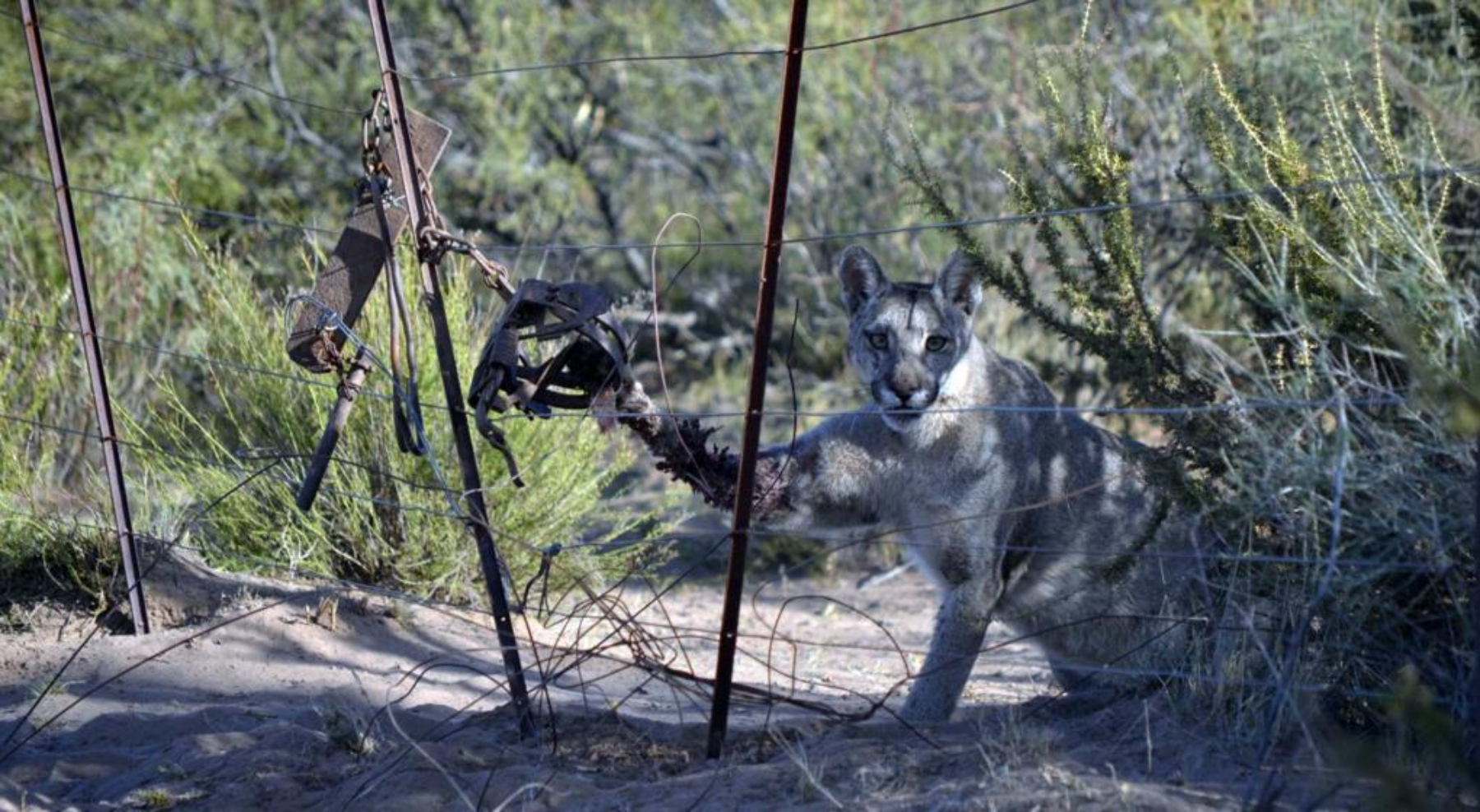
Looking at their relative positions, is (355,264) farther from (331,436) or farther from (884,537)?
(884,537)

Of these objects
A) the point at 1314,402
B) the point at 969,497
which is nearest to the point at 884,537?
the point at 969,497

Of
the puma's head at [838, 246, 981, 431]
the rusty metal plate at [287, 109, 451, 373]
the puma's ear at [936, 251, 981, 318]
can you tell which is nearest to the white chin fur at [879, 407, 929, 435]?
the puma's head at [838, 246, 981, 431]

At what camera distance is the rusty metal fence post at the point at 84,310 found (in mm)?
5336

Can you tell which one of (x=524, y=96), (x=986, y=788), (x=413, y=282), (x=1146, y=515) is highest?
(x=524, y=96)

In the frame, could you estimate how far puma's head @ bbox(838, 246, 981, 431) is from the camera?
16.2ft

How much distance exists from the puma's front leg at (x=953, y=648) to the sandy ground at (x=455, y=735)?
0.11 m

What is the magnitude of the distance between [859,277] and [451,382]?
1.76 metres

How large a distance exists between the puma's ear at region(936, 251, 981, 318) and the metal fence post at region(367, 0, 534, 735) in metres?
1.86

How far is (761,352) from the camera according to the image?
3760 millimetres

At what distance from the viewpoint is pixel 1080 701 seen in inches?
183

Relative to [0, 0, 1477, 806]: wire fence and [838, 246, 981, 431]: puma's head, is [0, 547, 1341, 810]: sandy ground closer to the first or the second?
[0, 0, 1477, 806]: wire fence

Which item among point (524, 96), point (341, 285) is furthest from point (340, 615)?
point (524, 96)

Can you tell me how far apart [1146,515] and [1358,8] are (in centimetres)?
432

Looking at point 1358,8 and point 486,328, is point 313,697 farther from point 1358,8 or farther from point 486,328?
point 1358,8
